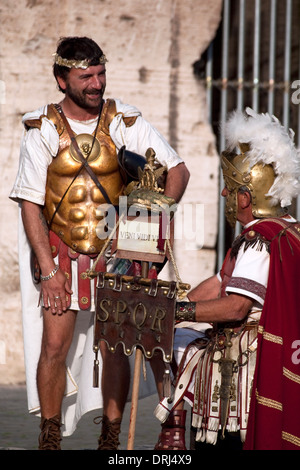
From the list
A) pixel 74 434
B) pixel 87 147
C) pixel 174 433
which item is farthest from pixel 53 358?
pixel 87 147

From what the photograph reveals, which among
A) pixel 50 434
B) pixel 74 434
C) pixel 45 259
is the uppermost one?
pixel 45 259

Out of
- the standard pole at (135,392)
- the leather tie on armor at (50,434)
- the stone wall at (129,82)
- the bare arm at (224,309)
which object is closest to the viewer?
the standard pole at (135,392)

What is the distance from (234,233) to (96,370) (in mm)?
3530

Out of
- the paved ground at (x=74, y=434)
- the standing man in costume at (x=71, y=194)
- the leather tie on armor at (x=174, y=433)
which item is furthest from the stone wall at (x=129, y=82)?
the leather tie on armor at (x=174, y=433)

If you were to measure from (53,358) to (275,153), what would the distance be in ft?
4.87

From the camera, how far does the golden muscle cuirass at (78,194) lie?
471 centimetres

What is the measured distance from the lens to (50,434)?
4.66 m

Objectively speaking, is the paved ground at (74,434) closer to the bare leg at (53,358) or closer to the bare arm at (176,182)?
the bare leg at (53,358)

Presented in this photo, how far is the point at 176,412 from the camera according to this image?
4355 millimetres

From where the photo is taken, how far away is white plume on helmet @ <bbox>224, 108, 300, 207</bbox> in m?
4.30

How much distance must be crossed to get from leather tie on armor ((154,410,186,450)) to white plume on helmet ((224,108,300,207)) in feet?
3.51
